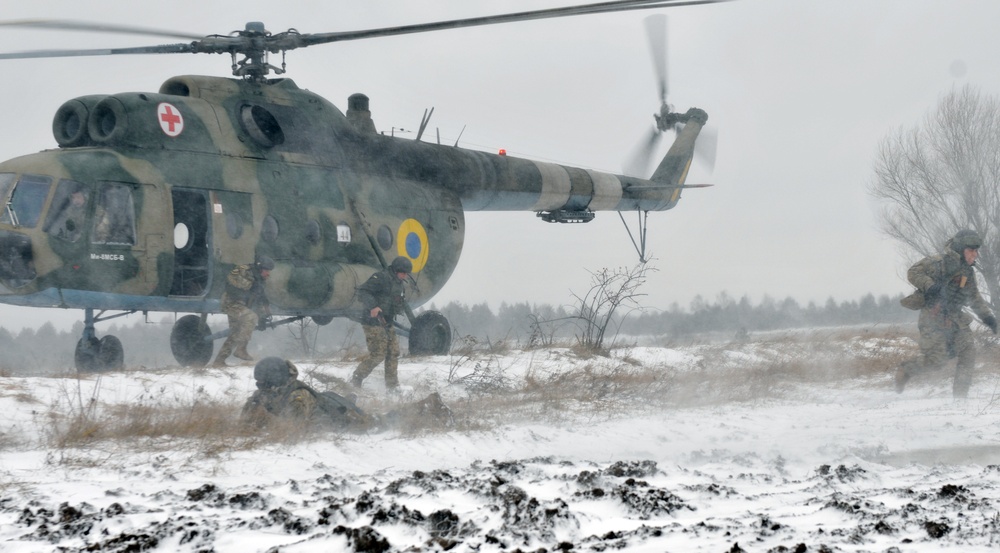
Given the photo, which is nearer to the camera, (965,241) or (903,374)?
(965,241)

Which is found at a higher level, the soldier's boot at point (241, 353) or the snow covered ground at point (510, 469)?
the soldier's boot at point (241, 353)

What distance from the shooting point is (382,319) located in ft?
27.8

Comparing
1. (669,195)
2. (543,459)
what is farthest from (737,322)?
(543,459)

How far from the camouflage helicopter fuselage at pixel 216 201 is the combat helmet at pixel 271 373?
10.6 feet

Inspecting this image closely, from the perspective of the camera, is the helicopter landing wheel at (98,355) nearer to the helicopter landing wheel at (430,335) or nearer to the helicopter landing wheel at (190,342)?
the helicopter landing wheel at (190,342)

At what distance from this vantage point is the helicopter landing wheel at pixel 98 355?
921 centimetres

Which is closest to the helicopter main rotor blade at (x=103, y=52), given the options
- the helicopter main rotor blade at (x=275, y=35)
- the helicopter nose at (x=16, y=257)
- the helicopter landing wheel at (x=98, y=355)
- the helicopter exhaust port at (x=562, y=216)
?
the helicopter main rotor blade at (x=275, y=35)

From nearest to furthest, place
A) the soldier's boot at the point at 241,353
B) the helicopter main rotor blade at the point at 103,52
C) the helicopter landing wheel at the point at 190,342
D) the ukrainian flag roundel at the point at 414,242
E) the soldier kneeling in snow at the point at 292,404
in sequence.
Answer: the soldier kneeling in snow at the point at 292,404 < the helicopter main rotor blade at the point at 103,52 < the soldier's boot at the point at 241,353 < the helicopter landing wheel at the point at 190,342 < the ukrainian flag roundel at the point at 414,242

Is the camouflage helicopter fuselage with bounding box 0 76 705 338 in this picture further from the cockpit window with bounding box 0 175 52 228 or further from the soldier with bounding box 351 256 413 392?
the soldier with bounding box 351 256 413 392

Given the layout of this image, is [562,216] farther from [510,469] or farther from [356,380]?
[510,469]

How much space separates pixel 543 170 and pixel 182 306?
6.62 meters

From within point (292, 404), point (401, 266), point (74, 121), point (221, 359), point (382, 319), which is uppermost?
point (74, 121)

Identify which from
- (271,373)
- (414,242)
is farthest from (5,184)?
(414,242)

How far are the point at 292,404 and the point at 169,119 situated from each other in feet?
14.6
